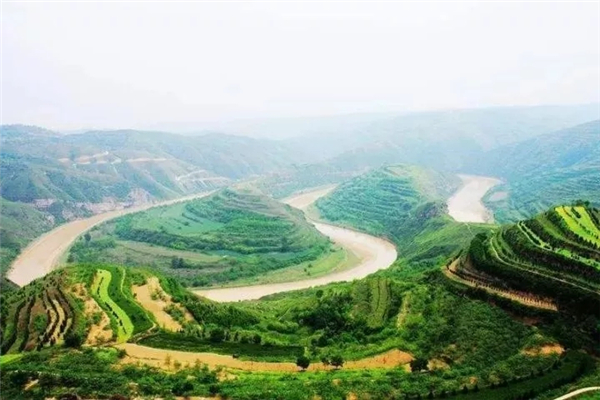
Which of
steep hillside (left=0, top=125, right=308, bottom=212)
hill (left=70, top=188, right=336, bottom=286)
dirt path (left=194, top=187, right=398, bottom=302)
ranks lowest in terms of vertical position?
dirt path (left=194, top=187, right=398, bottom=302)

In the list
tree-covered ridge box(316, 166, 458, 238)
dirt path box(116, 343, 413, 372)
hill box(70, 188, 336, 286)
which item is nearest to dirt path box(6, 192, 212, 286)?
hill box(70, 188, 336, 286)

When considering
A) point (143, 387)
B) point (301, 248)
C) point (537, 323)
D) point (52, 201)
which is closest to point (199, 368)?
point (143, 387)

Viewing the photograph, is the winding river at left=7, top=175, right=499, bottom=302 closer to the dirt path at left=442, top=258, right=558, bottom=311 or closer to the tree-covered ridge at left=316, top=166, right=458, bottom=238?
the tree-covered ridge at left=316, top=166, right=458, bottom=238

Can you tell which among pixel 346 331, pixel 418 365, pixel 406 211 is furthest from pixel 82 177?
pixel 418 365

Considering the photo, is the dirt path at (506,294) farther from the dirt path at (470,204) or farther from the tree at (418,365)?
the dirt path at (470,204)

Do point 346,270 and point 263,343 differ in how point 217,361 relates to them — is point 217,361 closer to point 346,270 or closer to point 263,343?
point 263,343

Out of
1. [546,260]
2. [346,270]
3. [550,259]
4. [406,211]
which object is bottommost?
[346,270]

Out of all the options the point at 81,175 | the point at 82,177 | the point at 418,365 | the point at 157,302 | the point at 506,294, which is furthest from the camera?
the point at 81,175

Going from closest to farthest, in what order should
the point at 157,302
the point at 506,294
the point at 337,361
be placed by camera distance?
the point at 337,361, the point at 506,294, the point at 157,302
